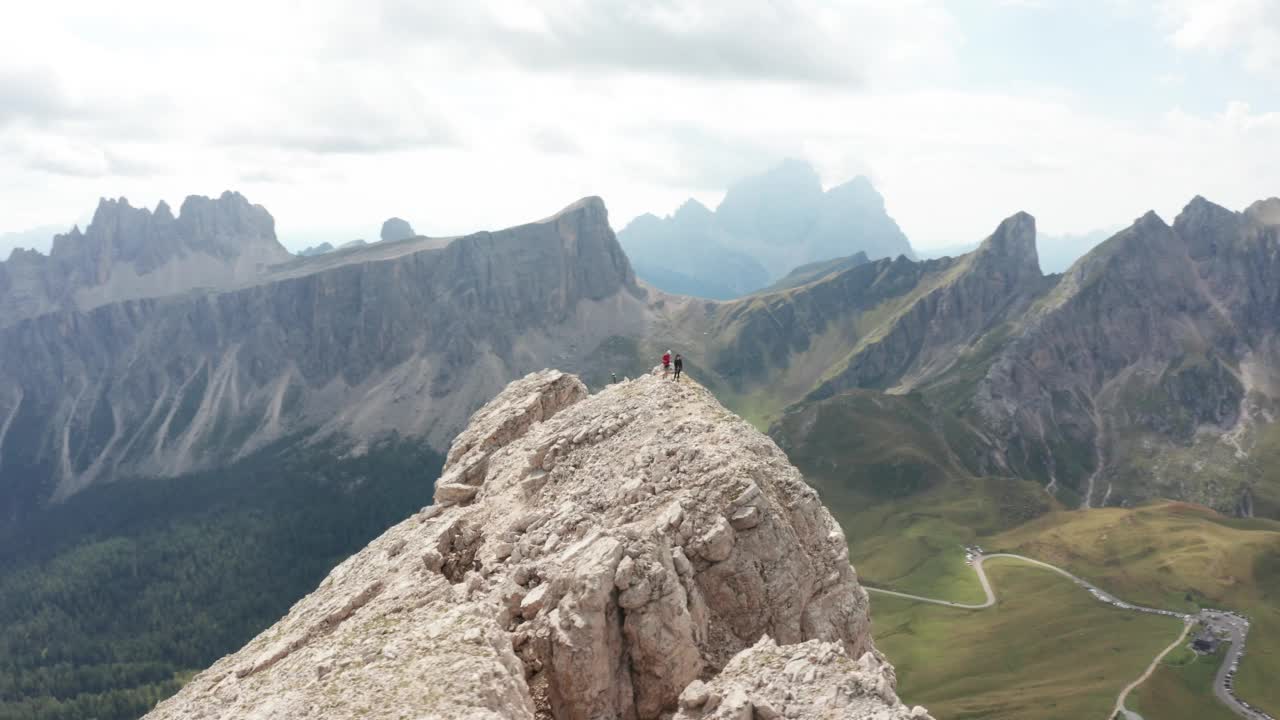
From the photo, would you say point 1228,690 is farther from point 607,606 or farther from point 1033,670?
point 607,606

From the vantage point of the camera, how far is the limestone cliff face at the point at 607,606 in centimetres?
2948

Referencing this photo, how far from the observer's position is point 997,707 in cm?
15450

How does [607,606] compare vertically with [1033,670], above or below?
above

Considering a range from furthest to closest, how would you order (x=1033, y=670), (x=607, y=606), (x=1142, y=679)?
1. (x=1033, y=670)
2. (x=1142, y=679)
3. (x=607, y=606)

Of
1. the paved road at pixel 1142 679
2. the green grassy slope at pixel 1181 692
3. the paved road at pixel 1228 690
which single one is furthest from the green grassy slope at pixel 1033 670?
the paved road at pixel 1228 690

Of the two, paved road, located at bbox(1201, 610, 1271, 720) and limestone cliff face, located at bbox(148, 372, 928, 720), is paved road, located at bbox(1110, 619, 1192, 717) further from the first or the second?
limestone cliff face, located at bbox(148, 372, 928, 720)

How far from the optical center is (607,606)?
114 feet

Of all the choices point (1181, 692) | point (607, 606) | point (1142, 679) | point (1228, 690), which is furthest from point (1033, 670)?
point (607, 606)

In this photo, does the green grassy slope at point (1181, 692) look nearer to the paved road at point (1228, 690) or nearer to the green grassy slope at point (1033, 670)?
the paved road at point (1228, 690)

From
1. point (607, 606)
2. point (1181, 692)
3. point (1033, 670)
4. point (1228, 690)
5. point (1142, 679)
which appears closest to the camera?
point (607, 606)

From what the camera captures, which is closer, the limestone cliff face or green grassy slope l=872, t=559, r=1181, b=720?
the limestone cliff face

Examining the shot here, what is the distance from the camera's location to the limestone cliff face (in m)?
29.5

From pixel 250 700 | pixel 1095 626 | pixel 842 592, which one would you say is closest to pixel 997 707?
pixel 1095 626

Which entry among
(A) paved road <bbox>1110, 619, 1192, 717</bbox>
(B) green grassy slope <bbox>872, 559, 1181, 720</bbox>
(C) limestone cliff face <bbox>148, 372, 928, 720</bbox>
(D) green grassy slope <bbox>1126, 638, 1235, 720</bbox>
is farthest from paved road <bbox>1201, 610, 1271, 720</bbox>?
(C) limestone cliff face <bbox>148, 372, 928, 720</bbox>
